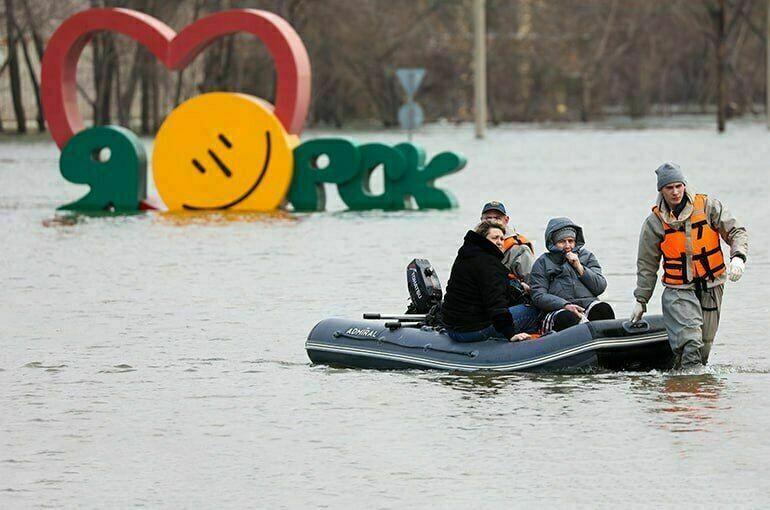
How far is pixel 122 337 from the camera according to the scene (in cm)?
1486

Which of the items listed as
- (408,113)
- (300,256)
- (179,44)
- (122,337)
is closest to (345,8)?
(408,113)

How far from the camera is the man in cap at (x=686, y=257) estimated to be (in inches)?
470

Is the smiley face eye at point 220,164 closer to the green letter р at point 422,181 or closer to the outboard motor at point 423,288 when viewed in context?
the green letter р at point 422,181

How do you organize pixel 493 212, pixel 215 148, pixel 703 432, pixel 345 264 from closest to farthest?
1. pixel 703 432
2. pixel 493 212
3. pixel 345 264
4. pixel 215 148

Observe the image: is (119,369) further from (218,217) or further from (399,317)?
(218,217)

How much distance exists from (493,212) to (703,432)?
9.43 ft

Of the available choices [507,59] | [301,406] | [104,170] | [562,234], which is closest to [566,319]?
[562,234]

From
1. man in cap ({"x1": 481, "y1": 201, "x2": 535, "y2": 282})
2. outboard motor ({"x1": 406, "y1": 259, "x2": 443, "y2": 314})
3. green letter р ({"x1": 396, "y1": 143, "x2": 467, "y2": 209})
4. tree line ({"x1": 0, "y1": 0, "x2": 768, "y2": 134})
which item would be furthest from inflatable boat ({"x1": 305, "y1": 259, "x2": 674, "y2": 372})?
tree line ({"x1": 0, "y1": 0, "x2": 768, "y2": 134})

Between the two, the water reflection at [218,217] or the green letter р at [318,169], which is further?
the green letter р at [318,169]

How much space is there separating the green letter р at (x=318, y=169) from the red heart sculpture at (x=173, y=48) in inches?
26.2

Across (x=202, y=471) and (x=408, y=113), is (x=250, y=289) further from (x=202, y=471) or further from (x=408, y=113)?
(x=408, y=113)

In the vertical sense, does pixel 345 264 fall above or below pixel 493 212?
below

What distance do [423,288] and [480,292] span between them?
1.00 meters

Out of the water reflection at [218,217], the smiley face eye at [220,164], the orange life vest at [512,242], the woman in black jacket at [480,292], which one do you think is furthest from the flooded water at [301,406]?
the smiley face eye at [220,164]
